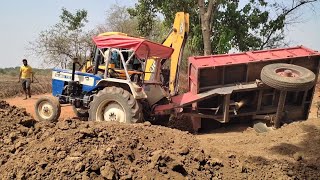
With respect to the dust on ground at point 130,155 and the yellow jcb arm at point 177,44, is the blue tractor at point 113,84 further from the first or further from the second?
the dust on ground at point 130,155

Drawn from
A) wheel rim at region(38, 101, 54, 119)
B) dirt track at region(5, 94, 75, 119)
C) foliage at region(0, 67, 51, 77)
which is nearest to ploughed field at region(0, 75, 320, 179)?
wheel rim at region(38, 101, 54, 119)

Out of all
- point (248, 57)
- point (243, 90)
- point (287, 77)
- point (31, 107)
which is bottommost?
point (31, 107)

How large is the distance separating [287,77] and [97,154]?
4731 mm

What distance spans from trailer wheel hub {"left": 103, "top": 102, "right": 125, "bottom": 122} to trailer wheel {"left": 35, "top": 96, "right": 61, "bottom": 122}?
1.47 m

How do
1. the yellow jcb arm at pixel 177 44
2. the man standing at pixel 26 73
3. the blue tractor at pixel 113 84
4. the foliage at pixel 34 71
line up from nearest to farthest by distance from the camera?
1. the blue tractor at pixel 113 84
2. the yellow jcb arm at pixel 177 44
3. the man standing at pixel 26 73
4. the foliage at pixel 34 71

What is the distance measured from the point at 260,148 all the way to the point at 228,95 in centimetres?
208

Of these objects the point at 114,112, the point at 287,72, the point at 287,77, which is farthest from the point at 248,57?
the point at 114,112

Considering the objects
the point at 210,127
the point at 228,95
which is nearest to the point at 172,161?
the point at 228,95

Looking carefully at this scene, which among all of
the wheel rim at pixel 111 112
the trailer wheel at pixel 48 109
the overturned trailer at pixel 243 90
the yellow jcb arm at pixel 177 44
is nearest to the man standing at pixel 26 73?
the trailer wheel at pixel 48 109

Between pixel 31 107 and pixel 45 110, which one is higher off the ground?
pixel 45 110

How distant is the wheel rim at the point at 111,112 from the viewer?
328 inches

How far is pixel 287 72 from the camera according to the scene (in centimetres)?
807

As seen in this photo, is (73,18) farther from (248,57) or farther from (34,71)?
(248,57)

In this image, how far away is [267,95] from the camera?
28.5ft
